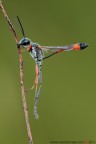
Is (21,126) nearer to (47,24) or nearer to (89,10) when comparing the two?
(47,24)

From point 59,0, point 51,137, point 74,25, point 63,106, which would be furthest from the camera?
point 59,0

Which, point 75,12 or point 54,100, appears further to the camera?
point 75,12

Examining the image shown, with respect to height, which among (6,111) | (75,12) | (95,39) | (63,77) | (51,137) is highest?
(75,12)

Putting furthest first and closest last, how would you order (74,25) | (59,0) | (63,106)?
(59,0) < (74,25) < (63,106)

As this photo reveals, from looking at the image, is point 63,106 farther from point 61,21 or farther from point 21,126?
point 61,21

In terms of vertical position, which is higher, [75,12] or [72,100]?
[75,12]

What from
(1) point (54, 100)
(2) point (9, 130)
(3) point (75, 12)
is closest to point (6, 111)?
(2) point (9, 130)
